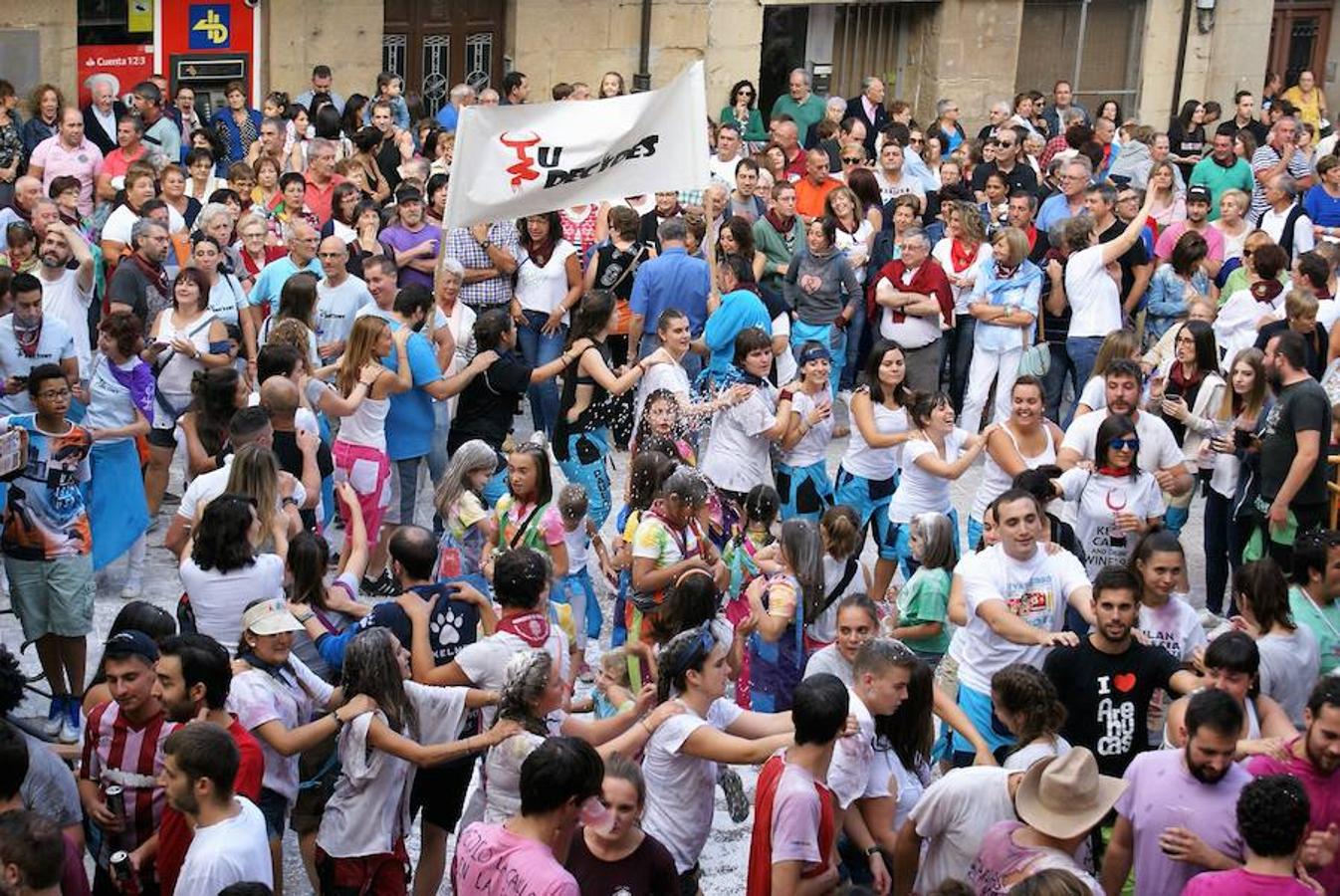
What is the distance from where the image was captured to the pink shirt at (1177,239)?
1344 centimetres

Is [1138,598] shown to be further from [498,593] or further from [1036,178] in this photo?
[1036,178]

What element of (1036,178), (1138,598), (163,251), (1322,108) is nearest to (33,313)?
(163,251)

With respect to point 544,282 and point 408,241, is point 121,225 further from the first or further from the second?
point 544,282

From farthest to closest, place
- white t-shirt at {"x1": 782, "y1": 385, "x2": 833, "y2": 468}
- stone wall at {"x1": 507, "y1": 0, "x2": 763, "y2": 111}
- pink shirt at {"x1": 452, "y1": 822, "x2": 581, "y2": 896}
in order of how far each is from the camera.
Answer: stone wall at {"x1": 507, "y1": 0, "x2": 763, "y2": 111} < white t-shirt at {"x1": 782, "y1": 385, "x2": 833, "y2": 468} < pink shirt at {"x1": 452, "y1": 822, "x2": 581, "y2": 896}

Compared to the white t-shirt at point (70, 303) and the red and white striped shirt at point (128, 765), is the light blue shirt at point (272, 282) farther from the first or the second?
the red and white striped shirt at point (128, 765)

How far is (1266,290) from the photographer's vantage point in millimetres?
11938

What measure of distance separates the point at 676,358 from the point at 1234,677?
4.37 metres

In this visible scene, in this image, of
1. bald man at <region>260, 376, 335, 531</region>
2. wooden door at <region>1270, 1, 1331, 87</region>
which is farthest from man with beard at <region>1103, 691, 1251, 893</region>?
wooden door at <region>1270, 1, 1331, 87</region>

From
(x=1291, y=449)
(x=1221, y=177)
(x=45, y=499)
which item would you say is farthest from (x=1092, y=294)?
(x=45, y=499)

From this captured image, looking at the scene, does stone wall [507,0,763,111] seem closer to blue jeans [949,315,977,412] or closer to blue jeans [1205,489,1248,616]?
blue jeans [949,315,977,412]

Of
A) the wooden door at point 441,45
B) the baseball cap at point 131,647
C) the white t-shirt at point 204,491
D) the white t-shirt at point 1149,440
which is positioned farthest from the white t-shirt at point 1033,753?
the wooden door at point 441,45

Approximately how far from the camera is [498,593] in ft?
22.4

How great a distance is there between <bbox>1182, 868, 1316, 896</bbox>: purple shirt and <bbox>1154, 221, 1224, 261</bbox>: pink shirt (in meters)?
8.33

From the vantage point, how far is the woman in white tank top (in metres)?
9.16
